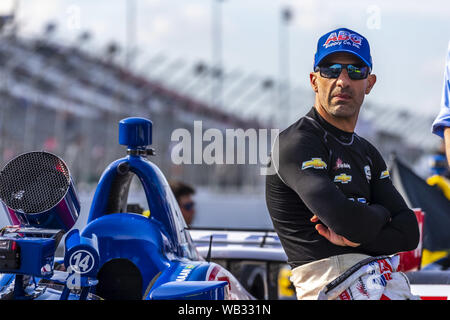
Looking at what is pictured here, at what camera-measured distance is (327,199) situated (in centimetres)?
219

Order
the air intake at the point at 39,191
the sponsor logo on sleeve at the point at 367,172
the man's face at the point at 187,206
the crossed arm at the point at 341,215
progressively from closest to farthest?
the crossed arm at the point at 341,215
the air intake at the point at 39,191
the sponsor logo on sleeve at the point at 367,172
the man's face at the point at 187,206

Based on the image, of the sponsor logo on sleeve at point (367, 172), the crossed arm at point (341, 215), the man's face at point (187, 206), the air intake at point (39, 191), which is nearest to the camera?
the crossed arm at point (341, 215)

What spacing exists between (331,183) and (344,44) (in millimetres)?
509

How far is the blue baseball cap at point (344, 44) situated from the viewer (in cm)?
237

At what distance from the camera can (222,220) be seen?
42.5ft

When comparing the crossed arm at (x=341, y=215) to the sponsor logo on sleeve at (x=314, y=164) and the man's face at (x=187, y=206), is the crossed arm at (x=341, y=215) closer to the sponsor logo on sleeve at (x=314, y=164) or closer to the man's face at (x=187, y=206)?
the sponsor logo on sleeve at (x=314, y=164)

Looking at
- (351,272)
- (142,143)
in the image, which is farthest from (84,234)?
(351,272)

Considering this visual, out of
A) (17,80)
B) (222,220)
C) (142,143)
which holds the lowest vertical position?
(222,220)

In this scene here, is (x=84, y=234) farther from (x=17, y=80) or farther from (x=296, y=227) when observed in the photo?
(x=17, y=80)

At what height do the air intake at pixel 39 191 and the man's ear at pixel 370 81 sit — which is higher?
the man's ear at pixel 370 81

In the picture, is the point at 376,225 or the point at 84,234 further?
the point at 84,234

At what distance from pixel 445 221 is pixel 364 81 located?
3.48m

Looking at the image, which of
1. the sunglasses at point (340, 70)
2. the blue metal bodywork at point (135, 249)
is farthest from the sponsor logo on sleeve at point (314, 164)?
the blue metal bodywork at point (135, 249)

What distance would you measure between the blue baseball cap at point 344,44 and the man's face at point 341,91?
0.02 meters
